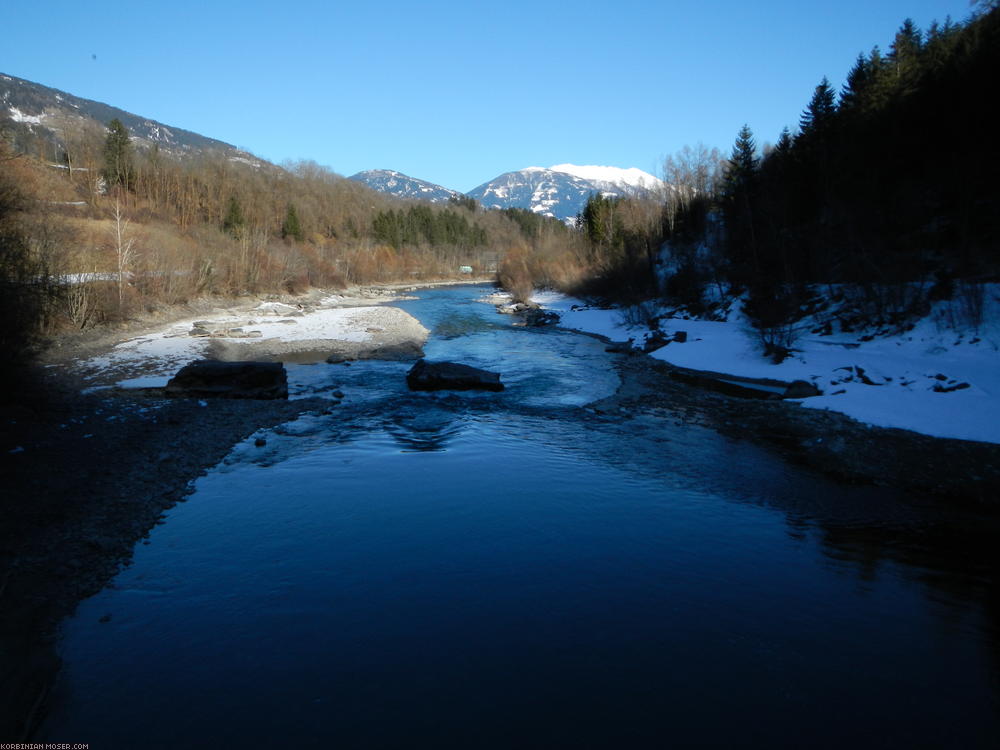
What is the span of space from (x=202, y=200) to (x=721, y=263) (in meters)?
65.6

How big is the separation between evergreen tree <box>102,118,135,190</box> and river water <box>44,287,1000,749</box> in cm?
7103

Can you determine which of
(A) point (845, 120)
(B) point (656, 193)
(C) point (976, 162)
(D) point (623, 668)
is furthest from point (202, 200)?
(D) point (623, 668)

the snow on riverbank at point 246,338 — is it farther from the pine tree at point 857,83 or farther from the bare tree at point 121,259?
the pine tree at point 857,83

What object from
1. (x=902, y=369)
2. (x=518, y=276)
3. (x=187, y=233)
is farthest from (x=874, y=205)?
(x=187, y=233)

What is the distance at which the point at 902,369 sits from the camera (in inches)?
682

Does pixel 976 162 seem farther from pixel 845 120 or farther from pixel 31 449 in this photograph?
pixel 31 449

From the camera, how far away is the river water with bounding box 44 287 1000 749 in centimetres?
475

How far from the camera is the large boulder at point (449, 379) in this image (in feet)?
59.0

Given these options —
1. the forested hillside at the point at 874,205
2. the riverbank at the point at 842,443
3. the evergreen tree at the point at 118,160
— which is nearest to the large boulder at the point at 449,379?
the riverbank at the point at 842,443

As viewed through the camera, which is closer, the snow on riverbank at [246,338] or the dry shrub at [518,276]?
the snow on riverbank at [246,338]

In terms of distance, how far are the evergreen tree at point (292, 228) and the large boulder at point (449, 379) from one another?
71.8m

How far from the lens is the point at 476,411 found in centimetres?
1577

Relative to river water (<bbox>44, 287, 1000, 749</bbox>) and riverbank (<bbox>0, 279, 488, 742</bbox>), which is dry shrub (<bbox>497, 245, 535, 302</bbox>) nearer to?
riverbank (<bbox>0, 279, 488, 742</bbox>)

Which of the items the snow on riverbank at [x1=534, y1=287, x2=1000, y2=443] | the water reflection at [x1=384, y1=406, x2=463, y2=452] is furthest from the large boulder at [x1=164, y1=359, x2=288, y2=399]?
the snow on riverbank at [x1=534, y1=287, x2=1000, y2=443]
